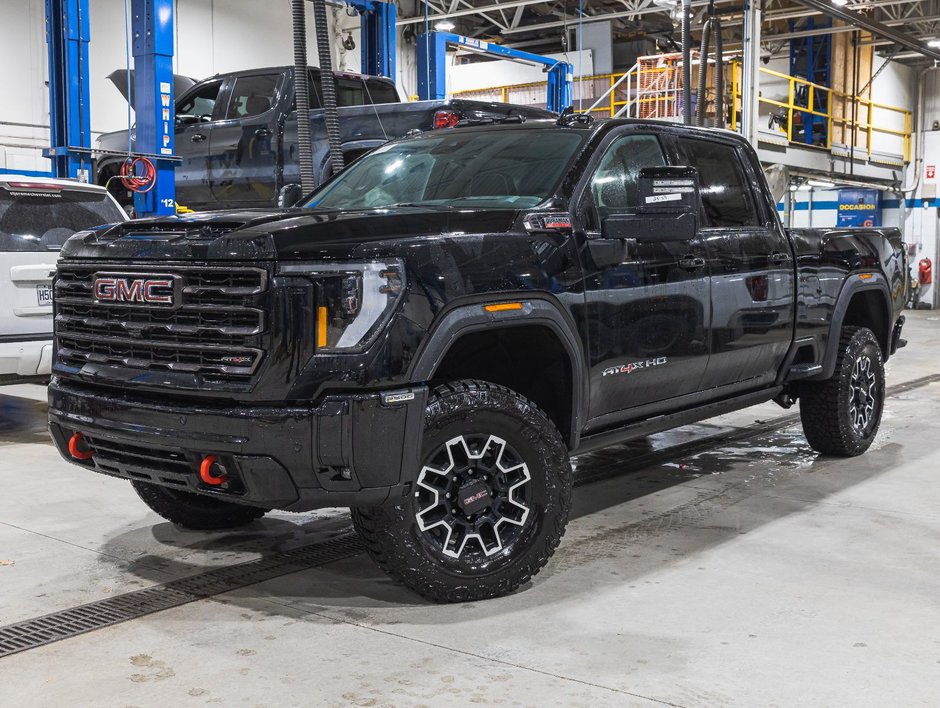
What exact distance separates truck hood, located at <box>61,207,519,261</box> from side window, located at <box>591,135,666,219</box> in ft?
2.01

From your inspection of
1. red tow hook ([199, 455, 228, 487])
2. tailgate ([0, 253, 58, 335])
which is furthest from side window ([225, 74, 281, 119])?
red tow hook ([199, 455, 228, 487])

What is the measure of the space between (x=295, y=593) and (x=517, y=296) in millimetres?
1390

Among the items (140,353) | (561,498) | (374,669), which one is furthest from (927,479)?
(140,353)

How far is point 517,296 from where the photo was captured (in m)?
3.91

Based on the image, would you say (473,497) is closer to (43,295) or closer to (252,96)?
(43,295)

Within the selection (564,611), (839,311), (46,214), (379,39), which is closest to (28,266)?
(46,214)

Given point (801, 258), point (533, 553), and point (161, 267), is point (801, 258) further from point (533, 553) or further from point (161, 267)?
point (161, 267)

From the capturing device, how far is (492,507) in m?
3.91

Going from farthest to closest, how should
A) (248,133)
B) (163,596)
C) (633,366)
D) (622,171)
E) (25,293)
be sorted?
1. (248,133)
2. (25,293)
3. (622,171)
4. (633,366)
5. (163,596)

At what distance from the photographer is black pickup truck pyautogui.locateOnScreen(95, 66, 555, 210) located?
10.7 metres

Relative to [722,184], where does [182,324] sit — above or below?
below

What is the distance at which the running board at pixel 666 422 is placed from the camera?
4.49m

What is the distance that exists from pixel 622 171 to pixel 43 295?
13.3 ft

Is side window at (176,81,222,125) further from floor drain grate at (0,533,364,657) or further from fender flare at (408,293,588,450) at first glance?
fender flare at (408,293,588,450)
